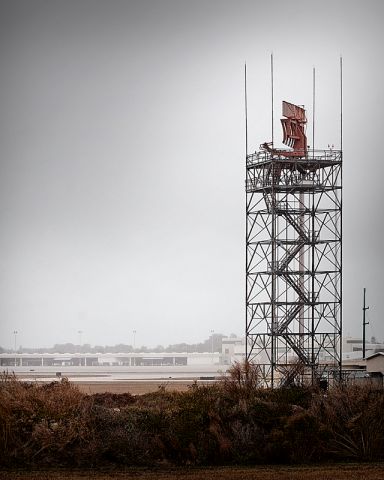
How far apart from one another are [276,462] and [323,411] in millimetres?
4124

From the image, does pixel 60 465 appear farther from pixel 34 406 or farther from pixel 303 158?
pixel 303 158

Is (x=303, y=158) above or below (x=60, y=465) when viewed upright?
above

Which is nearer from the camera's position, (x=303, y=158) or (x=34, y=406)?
(x=34, y=406)

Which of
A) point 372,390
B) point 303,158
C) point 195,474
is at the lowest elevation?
point 195,474

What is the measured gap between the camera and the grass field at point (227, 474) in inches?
2078

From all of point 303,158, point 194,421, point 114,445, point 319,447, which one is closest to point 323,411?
point 319,447

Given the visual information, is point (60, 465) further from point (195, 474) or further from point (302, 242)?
point (302, 242)

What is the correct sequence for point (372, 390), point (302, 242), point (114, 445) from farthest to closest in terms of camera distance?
point (302, 242), point (372, 390), point (114, 445)

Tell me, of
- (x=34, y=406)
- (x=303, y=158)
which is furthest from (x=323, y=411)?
(x=303, y=158)

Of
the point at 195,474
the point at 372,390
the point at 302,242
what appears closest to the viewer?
the point at 195,474

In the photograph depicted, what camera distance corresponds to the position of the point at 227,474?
5400 cm

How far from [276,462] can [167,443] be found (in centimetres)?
568

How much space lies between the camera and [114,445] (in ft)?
191

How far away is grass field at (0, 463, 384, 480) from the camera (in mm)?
52781
